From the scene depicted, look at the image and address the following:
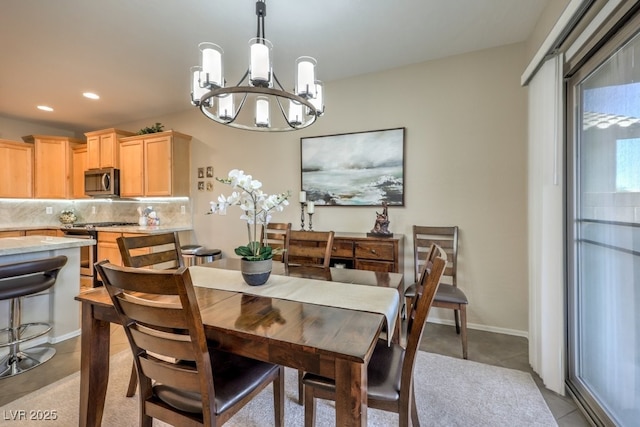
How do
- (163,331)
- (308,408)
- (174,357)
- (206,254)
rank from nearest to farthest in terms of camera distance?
1. (174,357)
2. (163,331)
3. (308,408)
4. (206,254)

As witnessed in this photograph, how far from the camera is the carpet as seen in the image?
159 centimetres

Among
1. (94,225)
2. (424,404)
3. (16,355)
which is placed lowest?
(424,404)

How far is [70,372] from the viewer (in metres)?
A: 2.08

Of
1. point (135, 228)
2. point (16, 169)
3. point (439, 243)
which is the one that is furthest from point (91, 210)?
point (439, 243)

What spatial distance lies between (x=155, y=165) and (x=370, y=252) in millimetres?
3525

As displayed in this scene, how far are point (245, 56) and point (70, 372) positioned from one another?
308 centimetres

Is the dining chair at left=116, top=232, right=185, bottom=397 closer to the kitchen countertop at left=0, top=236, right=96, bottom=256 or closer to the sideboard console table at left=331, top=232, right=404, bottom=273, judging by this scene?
the kitchen countertop at left=0, top=236, right=96, bottom=256

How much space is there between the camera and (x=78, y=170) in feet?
16.4

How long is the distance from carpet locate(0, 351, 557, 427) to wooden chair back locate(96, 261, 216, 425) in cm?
73

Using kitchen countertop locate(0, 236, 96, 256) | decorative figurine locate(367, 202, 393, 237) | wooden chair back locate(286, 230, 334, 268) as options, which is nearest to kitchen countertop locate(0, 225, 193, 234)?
kitchen countertop locate(0, 236, 96, 256)

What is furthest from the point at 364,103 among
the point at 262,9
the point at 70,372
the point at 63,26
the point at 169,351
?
the point at 70,372

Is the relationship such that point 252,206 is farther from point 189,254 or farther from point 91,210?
point 91,210

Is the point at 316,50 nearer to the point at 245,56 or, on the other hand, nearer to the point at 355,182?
the point at 245,56

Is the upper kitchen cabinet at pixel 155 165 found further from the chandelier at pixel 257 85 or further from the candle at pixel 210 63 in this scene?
the candle at pixel 210 63
